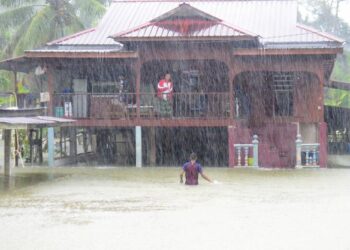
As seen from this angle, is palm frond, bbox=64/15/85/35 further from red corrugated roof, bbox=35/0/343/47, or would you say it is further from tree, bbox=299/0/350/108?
tree, bbox=299/0/350/108

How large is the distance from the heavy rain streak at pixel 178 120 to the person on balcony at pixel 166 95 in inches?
1.4

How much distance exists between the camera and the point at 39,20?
93.5 feet

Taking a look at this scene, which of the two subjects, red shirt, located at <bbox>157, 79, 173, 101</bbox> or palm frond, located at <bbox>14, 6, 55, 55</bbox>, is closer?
red shirt, located at <bbox>157, 79, 173, 101</bbox>

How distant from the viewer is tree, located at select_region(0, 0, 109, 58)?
28438 mm

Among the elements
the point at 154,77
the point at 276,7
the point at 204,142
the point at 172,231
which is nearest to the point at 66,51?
the point at 154,77

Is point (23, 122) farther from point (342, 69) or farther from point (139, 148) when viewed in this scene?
point (342, 69)

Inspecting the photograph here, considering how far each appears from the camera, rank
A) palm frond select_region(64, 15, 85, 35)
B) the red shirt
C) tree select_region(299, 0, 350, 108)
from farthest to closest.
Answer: tree select_region(299, 0, 350, 108)
palm frond select_region(64, 15, 85, 35)
the red shirt

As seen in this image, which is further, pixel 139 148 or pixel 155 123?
pixel 139 148

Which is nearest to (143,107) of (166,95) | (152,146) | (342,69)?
(166,95)

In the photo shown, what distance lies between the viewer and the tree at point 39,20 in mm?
28438

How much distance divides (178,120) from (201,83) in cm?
284

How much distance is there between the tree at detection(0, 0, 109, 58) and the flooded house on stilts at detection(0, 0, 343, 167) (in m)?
4.71

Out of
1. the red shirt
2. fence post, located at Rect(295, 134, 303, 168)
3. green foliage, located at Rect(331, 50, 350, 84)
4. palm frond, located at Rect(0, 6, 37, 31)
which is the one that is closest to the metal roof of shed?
the red shirt

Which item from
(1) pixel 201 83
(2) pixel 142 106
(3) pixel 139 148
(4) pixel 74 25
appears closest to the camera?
(3) pixel 139 148
